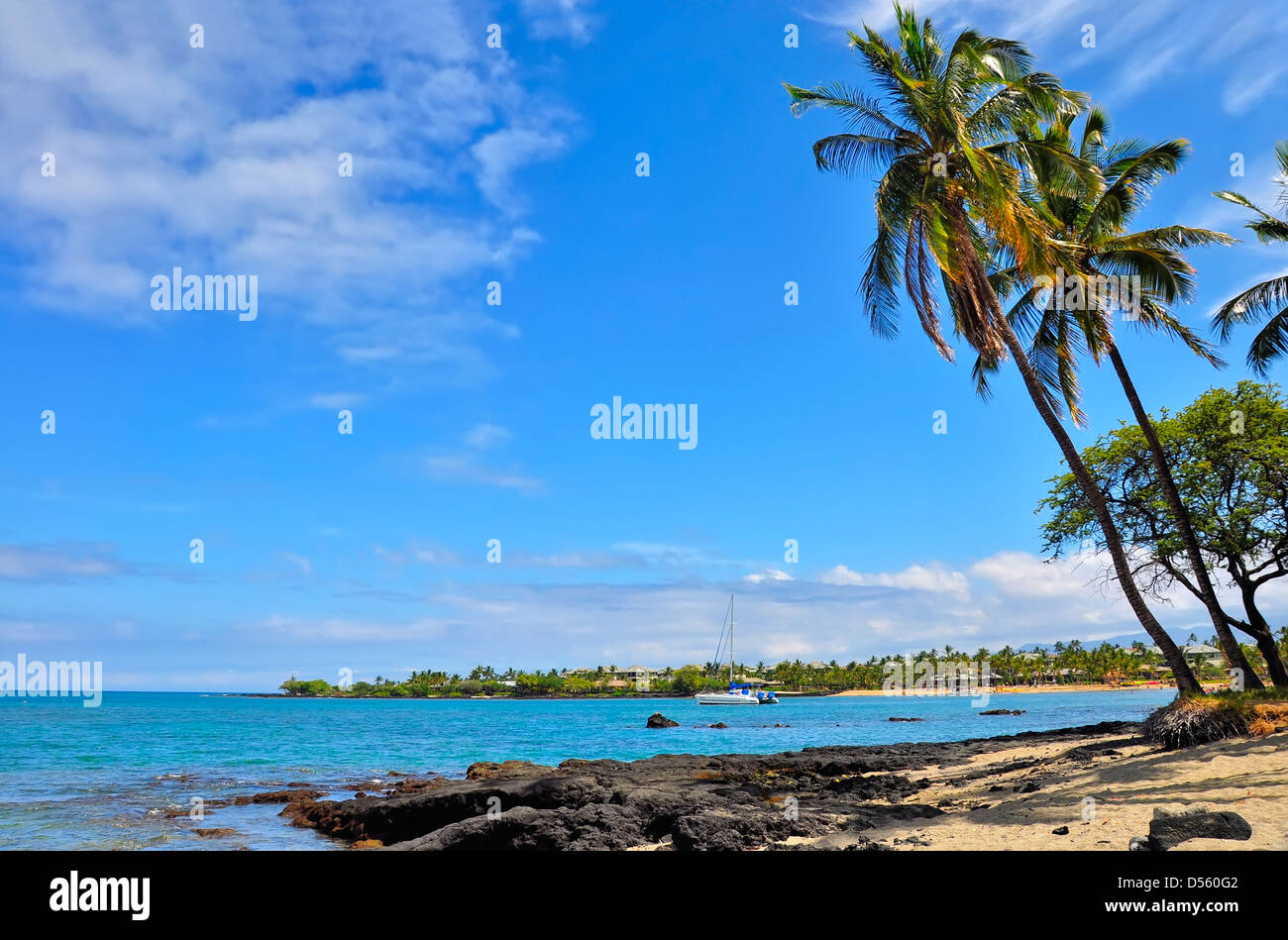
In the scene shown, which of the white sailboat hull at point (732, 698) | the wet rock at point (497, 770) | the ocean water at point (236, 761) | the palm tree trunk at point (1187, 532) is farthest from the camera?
the white sailboat hull at point (732, 698)

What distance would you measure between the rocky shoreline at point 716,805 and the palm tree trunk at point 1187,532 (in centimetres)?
398

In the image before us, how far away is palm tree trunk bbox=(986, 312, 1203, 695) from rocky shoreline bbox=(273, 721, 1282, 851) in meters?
1.95

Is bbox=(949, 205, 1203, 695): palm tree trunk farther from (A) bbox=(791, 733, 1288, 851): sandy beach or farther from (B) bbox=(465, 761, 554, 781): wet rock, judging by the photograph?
(B) bbox=(465, 761, 554, 781): wet rock

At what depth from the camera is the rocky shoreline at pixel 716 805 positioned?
11602mm

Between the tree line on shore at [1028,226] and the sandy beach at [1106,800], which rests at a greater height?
the tree line on shore at [1028,226]

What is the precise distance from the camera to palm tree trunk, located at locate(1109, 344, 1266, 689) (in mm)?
19031

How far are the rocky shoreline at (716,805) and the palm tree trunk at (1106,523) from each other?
6.38 feet

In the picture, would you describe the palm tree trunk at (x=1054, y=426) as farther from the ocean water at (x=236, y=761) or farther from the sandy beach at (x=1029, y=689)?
the sandy beach at (x=1029, y=689)

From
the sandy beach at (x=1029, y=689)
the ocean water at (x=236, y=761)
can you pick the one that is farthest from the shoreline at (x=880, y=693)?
the ocean water at (x=236, y=761)

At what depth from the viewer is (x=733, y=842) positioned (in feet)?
36.1

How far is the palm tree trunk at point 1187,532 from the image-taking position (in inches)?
749

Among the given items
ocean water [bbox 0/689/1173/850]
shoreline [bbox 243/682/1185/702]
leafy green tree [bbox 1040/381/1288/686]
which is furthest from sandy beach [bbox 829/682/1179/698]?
leafy green tree [bbox 1040/381/1288/686]

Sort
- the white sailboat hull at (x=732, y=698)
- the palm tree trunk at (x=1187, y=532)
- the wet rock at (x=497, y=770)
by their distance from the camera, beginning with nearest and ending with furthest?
the palm tree trunk at (x=1187, y=532), the wet rock at (x=497, y=770), the white sailboat hull at (x=732, y=698)

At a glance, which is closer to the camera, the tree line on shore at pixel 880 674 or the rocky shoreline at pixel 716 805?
the rocky shoreline at pixel 716 805
